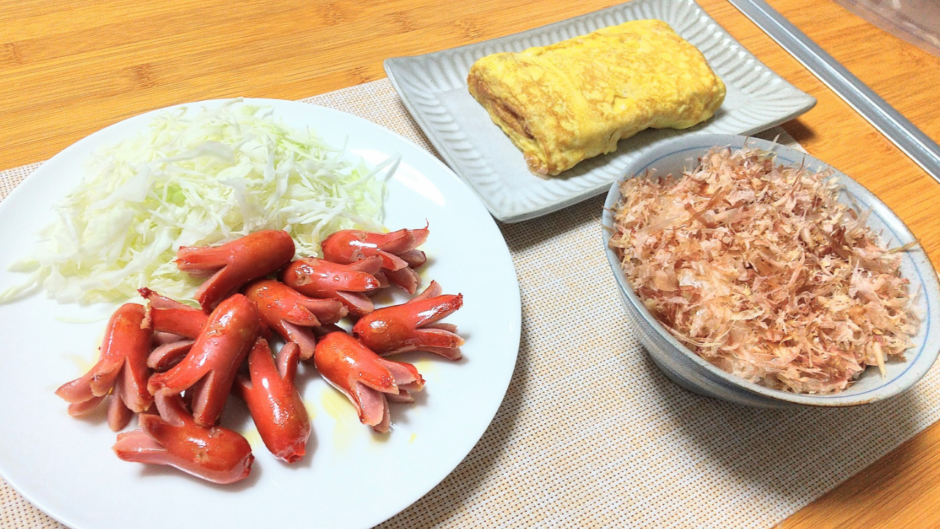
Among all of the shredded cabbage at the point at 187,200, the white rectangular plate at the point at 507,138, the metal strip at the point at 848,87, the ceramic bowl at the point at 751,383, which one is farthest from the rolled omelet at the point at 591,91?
the metal strip at the point at 848,87

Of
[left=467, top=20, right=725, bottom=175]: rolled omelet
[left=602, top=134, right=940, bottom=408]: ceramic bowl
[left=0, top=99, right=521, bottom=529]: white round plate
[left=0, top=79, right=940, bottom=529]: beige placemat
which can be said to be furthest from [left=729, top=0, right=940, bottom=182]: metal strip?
[left=0, top=99, right=521, bottom=529]: white round plate

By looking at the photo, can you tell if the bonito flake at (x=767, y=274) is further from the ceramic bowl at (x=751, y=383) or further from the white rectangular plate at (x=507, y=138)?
the white rectangular plate at (x=507, y=138)

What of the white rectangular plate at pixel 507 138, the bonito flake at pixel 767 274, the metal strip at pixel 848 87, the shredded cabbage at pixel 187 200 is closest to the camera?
the bonito flake at pixel 767 274

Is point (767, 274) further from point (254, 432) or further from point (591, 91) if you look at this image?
point (254, 432)

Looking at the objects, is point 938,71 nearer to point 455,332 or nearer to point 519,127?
point 519,127

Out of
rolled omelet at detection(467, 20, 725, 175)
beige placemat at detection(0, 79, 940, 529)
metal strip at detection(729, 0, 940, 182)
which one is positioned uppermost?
rolled omelet at detection(467, 20, 725, 175)

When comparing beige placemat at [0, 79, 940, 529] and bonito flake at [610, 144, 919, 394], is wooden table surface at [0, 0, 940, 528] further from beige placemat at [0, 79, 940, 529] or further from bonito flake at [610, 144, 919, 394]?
bonito flake at [610, 144, 919, 394]
